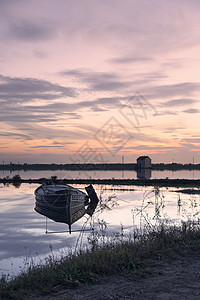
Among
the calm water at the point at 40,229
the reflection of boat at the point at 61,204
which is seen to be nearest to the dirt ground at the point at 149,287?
the calm water at the point at 40,229

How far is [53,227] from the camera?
18.5 metres

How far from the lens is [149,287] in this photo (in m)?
6.64

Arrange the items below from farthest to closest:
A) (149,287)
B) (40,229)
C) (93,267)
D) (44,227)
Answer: (44,227) < (40,229) < (93,267) < (149,287)

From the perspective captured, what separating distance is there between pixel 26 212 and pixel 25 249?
11611 millimetres

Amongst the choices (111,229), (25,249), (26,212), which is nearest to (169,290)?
(25,249)

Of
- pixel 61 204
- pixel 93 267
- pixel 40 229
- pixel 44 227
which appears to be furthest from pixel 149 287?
pixel 61 204

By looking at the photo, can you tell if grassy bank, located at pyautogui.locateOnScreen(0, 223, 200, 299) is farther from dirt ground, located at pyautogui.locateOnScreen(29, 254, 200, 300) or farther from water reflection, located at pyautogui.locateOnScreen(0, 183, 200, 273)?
water reflection, located at pyautogui.locateOnScreen(0, 183, 200, 273)

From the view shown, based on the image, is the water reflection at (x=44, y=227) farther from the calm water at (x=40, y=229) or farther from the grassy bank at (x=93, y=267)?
the grassy bank at (x=93, y=267)

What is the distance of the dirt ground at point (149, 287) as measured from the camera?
6.19 metres

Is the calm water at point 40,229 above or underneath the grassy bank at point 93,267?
underneath

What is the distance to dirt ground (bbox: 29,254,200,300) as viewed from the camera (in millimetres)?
6188

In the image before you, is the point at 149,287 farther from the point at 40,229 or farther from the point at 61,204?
the point at 61,204

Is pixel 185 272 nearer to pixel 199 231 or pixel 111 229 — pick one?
pixel 199 231

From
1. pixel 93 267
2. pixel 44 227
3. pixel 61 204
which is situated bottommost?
pixel 44 227
